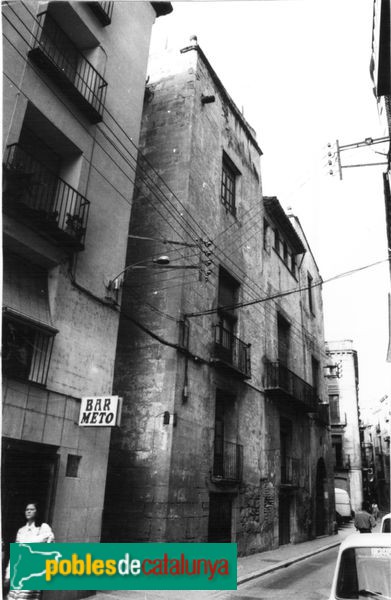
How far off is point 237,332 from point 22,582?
480 inches

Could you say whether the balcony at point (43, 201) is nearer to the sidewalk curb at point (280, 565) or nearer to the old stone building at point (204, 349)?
the old stone building at point (204, 349)

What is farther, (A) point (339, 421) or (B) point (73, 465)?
(A) point (339, 421)

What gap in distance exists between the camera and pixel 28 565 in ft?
18.4

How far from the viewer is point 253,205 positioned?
20156 mm

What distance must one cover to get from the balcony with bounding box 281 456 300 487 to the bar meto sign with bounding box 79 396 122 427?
12.6m

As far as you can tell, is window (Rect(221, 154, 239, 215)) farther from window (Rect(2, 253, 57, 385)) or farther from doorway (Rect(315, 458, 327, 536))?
doorway (Rect(315, 458, 327, 536))

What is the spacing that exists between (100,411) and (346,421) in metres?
38.6

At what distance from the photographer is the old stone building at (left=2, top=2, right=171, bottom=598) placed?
826cm

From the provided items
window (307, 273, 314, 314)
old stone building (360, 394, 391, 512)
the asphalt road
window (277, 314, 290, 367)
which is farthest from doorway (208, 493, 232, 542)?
old stone building (360, 394, 391, 512)

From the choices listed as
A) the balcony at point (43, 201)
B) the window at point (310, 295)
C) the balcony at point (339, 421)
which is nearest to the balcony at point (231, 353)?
the balcony at point (43, 201)

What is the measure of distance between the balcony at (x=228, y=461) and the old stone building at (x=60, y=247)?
555 cm

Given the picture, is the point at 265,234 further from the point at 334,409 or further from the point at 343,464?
the point at 343,464

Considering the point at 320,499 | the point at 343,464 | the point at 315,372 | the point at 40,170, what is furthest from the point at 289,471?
the point at 343,464

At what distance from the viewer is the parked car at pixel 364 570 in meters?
4.36
